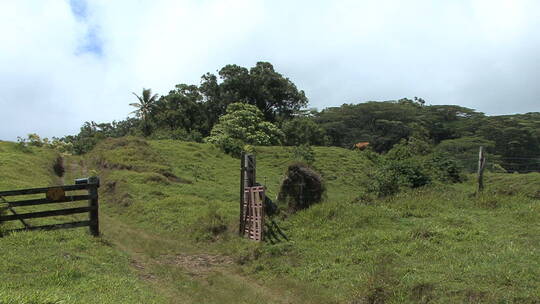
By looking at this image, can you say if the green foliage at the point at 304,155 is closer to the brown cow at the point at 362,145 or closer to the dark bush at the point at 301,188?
the dark bush at the point at 301,188

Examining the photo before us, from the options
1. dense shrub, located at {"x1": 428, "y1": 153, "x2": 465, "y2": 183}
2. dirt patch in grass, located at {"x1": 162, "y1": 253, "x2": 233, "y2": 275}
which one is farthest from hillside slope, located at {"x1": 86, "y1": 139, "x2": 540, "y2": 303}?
dense shrub, located at {"x1": 428, "y1": 153, "x2": 465, "y2": 183}

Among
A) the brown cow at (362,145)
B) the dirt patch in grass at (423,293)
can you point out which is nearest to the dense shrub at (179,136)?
the brown cow at (362,145)

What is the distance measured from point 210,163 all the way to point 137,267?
22.5 m

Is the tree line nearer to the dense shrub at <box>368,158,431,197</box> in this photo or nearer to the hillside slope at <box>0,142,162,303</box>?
the dense shrub at <box>368,158,431,197</box>

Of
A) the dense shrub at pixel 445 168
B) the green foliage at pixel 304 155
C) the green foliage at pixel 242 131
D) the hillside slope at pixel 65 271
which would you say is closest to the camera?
the hillside slope at pixel 65 271

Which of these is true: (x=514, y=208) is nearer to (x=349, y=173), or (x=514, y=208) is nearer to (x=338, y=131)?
(x=349, y=173)

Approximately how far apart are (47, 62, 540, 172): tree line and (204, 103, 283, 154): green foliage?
11 centimetres

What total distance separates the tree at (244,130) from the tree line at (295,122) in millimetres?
104

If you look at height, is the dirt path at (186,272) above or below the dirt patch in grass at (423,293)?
below

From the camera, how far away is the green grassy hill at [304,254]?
7559 mm

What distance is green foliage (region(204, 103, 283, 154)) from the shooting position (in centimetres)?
4050

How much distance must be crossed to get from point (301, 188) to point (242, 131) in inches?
1131

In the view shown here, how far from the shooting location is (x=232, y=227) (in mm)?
14336

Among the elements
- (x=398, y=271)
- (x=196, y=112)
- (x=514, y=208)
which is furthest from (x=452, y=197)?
(x=196, y=112)
